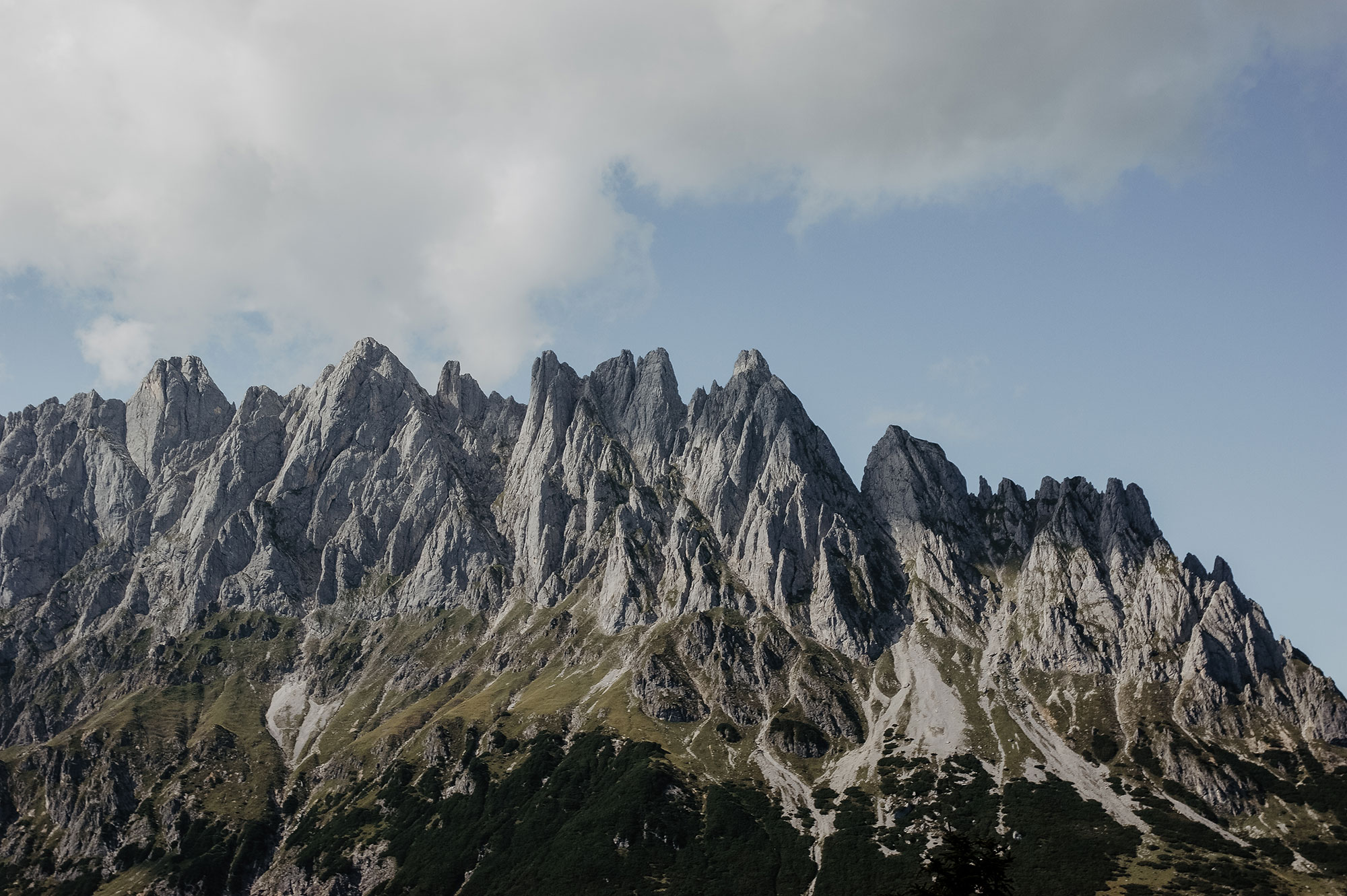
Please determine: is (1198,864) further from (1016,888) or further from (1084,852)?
(1016,888)

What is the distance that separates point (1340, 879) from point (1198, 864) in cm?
2604

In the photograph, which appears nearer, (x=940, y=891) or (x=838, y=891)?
(x=940, y=891)

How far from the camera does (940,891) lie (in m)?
59.1

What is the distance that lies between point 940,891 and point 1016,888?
154117mm

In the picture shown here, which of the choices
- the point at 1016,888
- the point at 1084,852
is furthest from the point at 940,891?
the point at 1084,852

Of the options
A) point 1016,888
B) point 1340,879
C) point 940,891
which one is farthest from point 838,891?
point 940,891

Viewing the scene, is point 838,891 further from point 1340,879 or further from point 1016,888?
point 1340,879

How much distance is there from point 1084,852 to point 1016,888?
21.8m

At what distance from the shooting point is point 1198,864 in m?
189

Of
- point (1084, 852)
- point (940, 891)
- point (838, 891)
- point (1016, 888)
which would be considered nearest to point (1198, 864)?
point (1084, 852)

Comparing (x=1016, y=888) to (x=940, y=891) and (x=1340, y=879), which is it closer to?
(x=1340, y=879)

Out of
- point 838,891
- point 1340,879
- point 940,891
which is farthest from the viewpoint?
point 838,891

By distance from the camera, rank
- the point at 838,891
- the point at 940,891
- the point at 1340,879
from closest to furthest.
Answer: the point at 940,891
the point at 1340,879
the point at 838,891

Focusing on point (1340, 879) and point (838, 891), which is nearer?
point (1340, 879)
